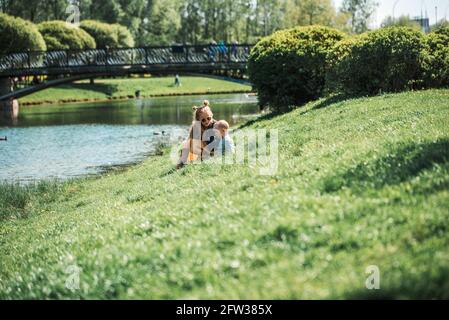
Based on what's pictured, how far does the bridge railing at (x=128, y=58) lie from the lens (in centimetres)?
5103

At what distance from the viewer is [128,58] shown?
5441cm

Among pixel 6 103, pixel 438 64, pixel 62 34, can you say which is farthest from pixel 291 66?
pixel 62 34

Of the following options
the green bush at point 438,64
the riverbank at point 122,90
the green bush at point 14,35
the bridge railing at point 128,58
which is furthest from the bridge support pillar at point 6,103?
the green bush at point 438,64

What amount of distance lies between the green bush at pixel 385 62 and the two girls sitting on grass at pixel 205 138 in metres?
7.96

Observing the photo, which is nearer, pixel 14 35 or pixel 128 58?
pixel 128 58

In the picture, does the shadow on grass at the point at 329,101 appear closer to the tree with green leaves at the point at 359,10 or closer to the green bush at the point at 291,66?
the green bush at the point at 291,66

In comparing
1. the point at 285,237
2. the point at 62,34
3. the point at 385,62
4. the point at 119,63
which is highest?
the point at 62,34

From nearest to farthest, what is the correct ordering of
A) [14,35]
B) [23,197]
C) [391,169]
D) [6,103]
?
[391,169] → [23,197] → [6,103] → [14,35]

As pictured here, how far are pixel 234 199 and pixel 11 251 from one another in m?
4.95

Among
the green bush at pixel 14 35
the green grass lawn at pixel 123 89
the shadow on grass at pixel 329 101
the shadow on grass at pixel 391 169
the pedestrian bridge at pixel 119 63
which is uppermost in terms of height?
the green bush at pixel 14 35

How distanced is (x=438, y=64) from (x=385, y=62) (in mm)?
1743

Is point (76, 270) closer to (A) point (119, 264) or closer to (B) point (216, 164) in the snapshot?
(A) point (119, 264)

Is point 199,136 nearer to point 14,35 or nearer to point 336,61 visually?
point 336,61
